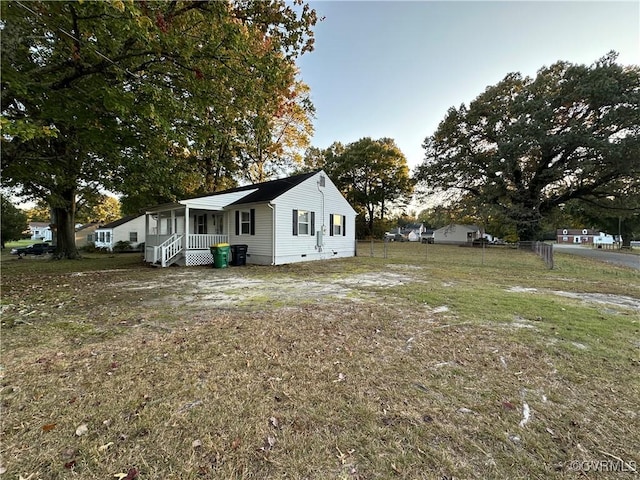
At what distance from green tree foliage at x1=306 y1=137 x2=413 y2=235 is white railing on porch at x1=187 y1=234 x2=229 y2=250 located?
2702 cm

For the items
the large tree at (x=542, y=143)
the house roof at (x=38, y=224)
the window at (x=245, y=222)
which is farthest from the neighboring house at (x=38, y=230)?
the large tree at (x=542, y=143)

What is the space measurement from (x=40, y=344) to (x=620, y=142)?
29.6m

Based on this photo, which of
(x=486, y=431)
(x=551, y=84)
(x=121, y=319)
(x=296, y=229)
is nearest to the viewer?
(x=486, y=431)

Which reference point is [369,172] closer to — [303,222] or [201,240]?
[303,222]

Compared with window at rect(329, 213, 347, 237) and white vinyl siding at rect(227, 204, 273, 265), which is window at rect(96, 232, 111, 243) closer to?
white vinyl siding at rect(227, 204, 273, 265)

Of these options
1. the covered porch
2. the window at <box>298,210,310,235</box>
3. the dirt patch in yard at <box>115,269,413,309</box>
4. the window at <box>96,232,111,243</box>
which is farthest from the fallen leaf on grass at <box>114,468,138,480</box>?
the window at <box>96,232,111,243</box>

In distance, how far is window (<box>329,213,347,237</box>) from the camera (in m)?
16.3

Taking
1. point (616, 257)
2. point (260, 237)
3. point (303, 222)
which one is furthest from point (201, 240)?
point (616, 257)

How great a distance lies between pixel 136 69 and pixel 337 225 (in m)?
12.0

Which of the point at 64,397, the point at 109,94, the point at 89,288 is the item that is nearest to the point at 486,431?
the point at 64,397

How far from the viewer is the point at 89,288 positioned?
7480mm

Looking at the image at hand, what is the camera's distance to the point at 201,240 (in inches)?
527

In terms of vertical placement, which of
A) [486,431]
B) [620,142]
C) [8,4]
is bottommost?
[486,431]

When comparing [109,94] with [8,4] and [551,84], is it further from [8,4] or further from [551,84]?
[551,84]
